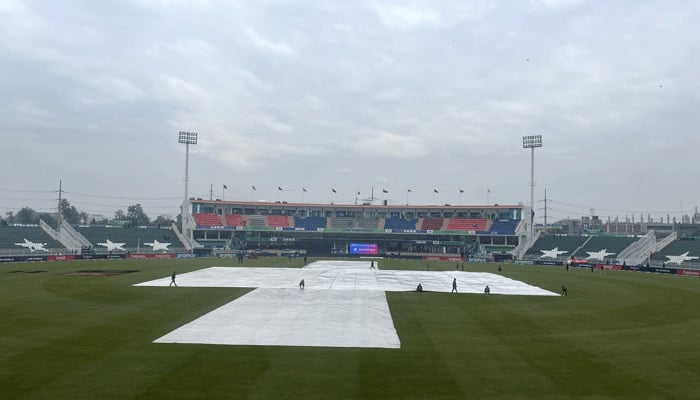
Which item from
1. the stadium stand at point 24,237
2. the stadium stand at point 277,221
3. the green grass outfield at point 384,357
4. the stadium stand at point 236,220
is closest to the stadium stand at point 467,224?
the stadium stand at point 277,221

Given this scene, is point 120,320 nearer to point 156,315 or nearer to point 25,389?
point 156,315

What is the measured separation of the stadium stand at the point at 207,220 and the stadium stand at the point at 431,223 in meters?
48.3

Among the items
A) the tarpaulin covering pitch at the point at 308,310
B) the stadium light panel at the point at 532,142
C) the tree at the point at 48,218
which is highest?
the stadium light panel at the point at 532,142

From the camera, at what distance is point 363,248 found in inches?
4348

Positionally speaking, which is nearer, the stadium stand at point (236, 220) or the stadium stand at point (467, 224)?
the stadium stand at point (467, 224)

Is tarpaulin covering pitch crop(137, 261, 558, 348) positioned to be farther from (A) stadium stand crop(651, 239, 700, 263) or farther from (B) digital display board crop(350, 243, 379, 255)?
(B) digital display board crop(350, 243, 379, 255)

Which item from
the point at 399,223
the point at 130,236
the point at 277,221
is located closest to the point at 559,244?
the point at 399,223

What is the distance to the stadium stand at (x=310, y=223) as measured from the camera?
118 meters

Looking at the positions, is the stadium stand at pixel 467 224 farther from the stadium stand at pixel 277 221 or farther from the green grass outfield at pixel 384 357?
the green grass outfield at pixel 384 357

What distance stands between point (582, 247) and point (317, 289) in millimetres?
73993

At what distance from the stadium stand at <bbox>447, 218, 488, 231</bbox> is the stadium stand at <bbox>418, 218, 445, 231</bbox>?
2187 millimetres

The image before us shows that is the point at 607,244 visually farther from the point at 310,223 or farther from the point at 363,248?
the point at 310,223

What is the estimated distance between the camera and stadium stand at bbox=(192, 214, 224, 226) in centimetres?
11538

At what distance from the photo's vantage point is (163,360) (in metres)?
18.5
